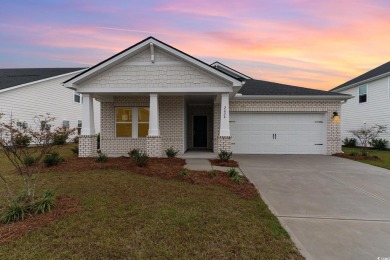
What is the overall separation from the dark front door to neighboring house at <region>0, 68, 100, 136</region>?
377 inches

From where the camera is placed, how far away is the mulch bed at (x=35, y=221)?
3277 mm

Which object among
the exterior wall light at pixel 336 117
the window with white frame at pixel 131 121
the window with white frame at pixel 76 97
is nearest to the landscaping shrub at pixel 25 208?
the window with white frame at pixel 131 121

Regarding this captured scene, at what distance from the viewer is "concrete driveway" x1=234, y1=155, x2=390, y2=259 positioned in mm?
3203

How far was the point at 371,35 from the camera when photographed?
466 inches

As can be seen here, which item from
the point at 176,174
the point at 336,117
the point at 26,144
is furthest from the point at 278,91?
the point at 26,144

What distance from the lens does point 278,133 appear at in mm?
12898

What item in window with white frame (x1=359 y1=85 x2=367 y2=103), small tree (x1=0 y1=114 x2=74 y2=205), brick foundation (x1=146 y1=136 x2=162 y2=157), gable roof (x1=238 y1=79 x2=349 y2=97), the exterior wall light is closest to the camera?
small tree (x1=0 y1=114 x2=74 y2=205)

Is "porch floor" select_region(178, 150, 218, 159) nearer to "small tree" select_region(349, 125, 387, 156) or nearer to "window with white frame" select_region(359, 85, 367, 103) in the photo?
"small tree" select_region(349, 125, 387, 156)

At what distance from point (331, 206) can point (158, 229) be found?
3.82m

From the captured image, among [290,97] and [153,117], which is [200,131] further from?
[290,97]

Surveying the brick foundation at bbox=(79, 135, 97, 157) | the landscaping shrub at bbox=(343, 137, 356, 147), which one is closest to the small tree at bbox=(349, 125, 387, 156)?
the landscaping shrub at bbox=(343, 137, 356, 147)

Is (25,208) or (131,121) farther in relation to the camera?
(131,121)

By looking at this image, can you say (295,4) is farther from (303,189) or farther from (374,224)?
(374,224)

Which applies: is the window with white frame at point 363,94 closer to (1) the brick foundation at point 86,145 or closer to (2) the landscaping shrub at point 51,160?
(1) the brick foundation at point 86,145
